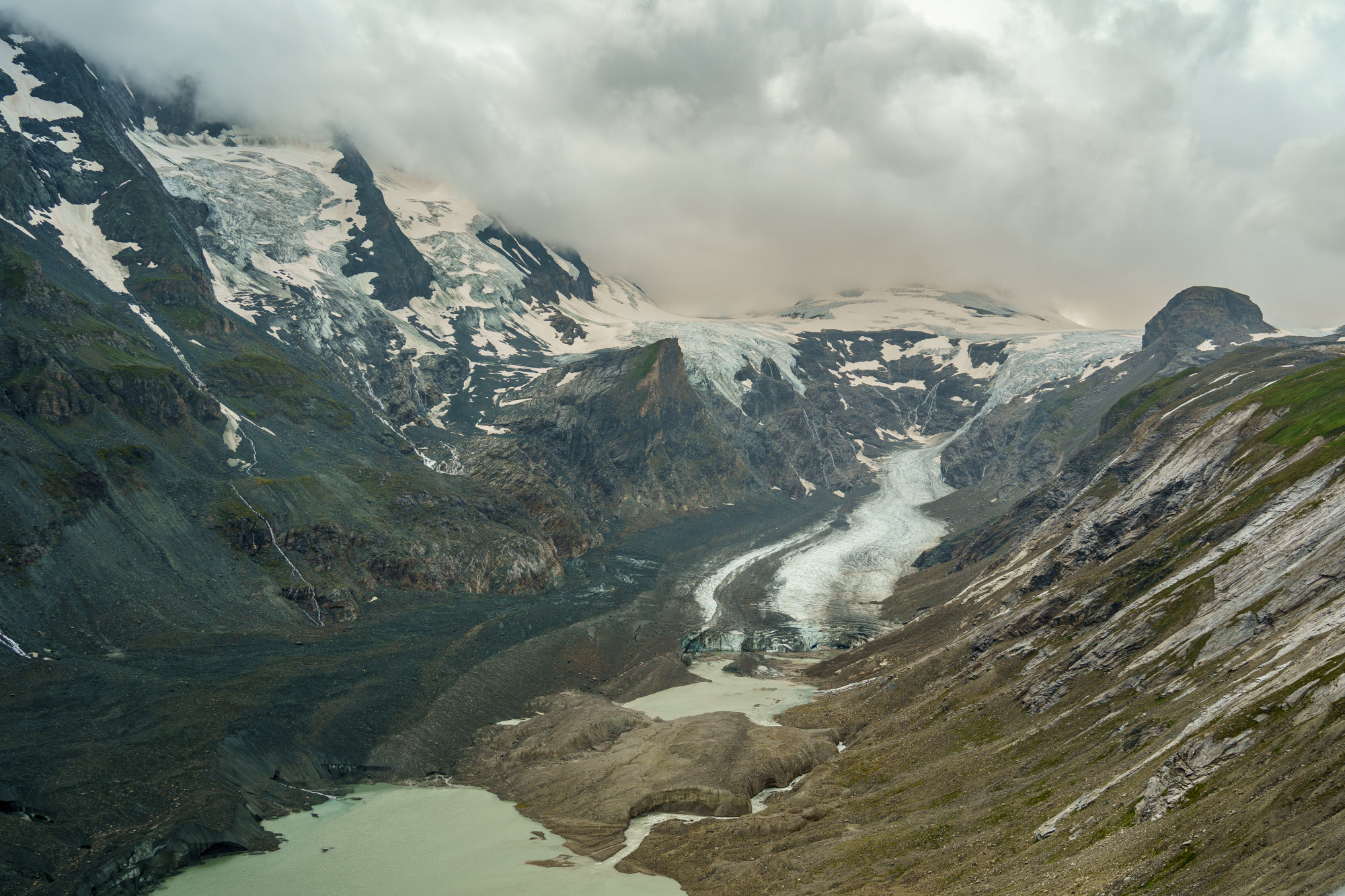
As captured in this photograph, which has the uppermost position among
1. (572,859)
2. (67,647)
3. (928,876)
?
(928,876)

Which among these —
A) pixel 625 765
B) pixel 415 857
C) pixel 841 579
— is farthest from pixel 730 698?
pixel 841 579

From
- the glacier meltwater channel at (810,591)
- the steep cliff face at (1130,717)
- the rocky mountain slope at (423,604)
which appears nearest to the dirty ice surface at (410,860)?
the rocky mountain slope at (423,604)

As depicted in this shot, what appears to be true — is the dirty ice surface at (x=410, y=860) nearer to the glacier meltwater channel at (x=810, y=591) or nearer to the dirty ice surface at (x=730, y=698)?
the dirty ice surface at (x=730, y=698)

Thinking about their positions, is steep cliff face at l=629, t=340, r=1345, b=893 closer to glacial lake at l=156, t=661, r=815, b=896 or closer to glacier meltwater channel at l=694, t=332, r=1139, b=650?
glacial lake at l=156, t=661, r=815, b=896

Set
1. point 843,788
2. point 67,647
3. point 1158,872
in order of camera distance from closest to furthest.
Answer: point 1158,872 < point 843,788 < point 67,647

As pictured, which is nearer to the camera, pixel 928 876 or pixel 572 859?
pixel 928 876

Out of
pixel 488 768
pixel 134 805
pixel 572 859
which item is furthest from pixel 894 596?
pixel 134 805

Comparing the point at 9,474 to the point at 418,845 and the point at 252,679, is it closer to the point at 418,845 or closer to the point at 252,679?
the point at 252,679
